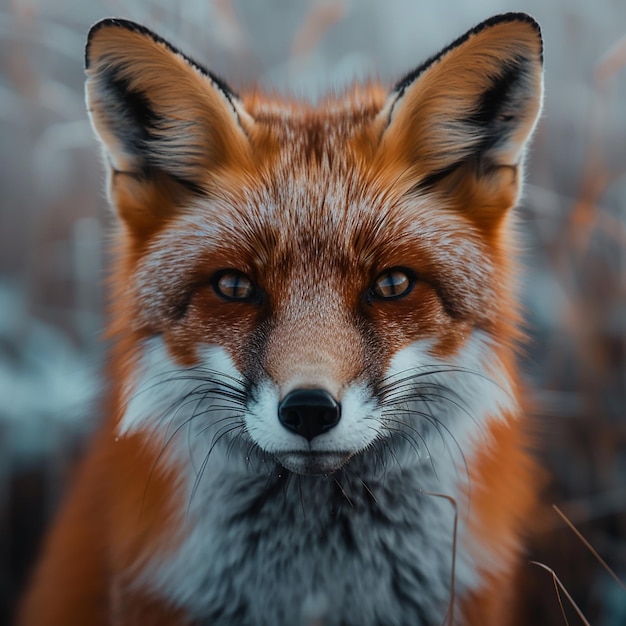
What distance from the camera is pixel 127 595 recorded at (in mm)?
1319

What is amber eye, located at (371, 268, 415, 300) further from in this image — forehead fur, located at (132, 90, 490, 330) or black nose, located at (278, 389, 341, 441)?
black nose, located at (278, 389, 341, 441)

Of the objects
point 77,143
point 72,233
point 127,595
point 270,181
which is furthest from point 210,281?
point 72,233

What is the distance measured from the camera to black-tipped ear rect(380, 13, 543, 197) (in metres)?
1.17

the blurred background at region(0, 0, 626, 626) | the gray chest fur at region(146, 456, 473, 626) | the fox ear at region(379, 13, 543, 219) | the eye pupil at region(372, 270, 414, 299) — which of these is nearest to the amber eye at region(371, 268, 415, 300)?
the eye pupil at region(372, 270, 414, 299)

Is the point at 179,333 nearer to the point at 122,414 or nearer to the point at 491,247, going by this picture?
the point at 122,414

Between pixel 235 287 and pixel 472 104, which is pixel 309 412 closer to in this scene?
pixel 235 287

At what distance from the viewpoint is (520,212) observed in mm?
1939

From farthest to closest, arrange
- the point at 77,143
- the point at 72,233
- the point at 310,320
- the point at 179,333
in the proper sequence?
the point at 72,233 → the point at 77,143 → the point at 179,333 → the point at 310,320

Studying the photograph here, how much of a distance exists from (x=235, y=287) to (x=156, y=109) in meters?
0.38

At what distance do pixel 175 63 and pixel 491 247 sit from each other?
647mm

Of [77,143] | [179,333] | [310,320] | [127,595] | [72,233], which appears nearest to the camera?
[310,320]

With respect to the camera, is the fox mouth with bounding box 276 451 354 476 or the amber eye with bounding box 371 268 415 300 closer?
the fox mouth with bounding box 276 451 354 476

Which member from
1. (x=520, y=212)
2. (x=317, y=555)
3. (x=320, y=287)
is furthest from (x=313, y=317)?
(x=520, y=212)

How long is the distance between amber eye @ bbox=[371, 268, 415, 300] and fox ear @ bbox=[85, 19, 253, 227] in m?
0.35
